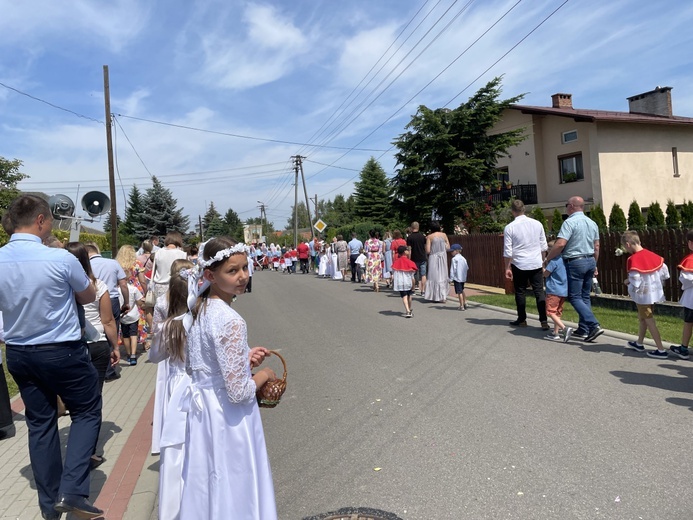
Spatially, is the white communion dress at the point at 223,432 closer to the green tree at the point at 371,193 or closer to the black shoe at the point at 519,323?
the black shoe at the point at 519,323

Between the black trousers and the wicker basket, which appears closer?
the wicker basket

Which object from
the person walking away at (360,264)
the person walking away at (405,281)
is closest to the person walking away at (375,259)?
the person walking away at (360,264)

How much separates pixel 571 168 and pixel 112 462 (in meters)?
28.0

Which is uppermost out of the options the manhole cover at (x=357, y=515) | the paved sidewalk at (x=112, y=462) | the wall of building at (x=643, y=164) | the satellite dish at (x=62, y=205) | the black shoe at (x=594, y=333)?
the wall of building at (x=643, y=164)

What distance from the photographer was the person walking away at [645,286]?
6.77 meters

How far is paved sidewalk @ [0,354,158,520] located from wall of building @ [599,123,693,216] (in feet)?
82.1

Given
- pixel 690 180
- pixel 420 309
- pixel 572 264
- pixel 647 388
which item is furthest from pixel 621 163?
pixel 647 388

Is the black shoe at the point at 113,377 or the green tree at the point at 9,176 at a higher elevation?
the green tree at the point at 9,176

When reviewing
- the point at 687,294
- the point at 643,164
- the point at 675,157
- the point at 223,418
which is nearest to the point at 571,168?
the point at 643,164

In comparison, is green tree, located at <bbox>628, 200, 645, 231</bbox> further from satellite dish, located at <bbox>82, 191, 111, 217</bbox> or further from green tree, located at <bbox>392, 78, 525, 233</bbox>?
satellite dish, located at <bbox>82, 191, 111, 217</bbox>

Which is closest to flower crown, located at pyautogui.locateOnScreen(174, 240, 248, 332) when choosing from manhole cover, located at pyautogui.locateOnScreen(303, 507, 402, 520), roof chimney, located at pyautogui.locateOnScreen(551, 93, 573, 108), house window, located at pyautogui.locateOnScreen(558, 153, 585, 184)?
manhole cover, located at pyautogui.locateOnScreen(303, 507, 402, 520)

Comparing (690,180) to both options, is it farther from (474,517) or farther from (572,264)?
(474,517)

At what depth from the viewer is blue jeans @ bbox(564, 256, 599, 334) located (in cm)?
774

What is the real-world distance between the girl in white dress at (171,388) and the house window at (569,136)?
88.7 ft
